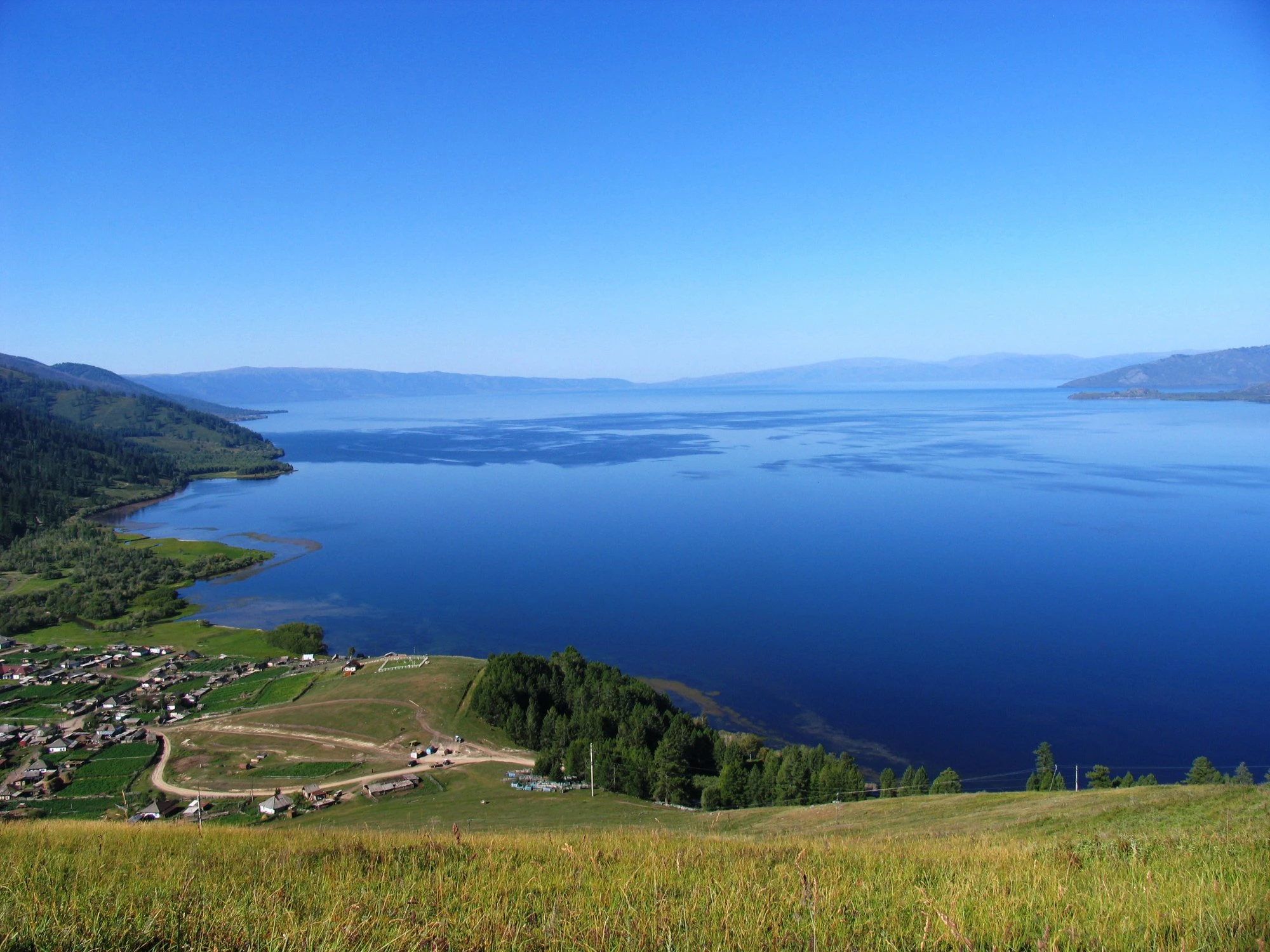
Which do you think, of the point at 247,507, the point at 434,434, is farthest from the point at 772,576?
the point at 434,434

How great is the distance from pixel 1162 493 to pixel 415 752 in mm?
53320

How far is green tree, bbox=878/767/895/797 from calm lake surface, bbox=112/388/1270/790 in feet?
7.93

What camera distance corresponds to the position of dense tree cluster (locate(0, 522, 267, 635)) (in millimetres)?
34125

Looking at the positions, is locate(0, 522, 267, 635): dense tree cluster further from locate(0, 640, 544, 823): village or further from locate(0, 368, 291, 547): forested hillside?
locate(0, 368, 291, 547): forested hillside

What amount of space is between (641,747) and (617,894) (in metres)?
16.7

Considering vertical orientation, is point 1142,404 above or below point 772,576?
above

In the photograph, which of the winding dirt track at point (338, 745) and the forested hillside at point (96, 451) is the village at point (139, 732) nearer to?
the winding dirt track at point (338, 745)

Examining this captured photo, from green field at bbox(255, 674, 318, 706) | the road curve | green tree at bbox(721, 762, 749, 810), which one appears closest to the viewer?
green tree at bbox(721, 762, 749, 810)

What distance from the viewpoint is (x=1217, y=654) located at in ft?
82.2

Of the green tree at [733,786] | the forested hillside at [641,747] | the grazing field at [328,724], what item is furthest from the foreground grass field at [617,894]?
the grazing field at [328,724]

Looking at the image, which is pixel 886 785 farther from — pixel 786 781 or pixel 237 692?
pixel 237 692

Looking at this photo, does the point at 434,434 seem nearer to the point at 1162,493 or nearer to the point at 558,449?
the point at 558,449

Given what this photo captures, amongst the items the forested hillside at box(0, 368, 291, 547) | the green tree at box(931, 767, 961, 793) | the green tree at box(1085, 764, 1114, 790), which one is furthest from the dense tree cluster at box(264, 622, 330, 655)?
the forested hillside at box(0, 368, 291, 547)

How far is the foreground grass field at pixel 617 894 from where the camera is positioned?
92.4 inches
